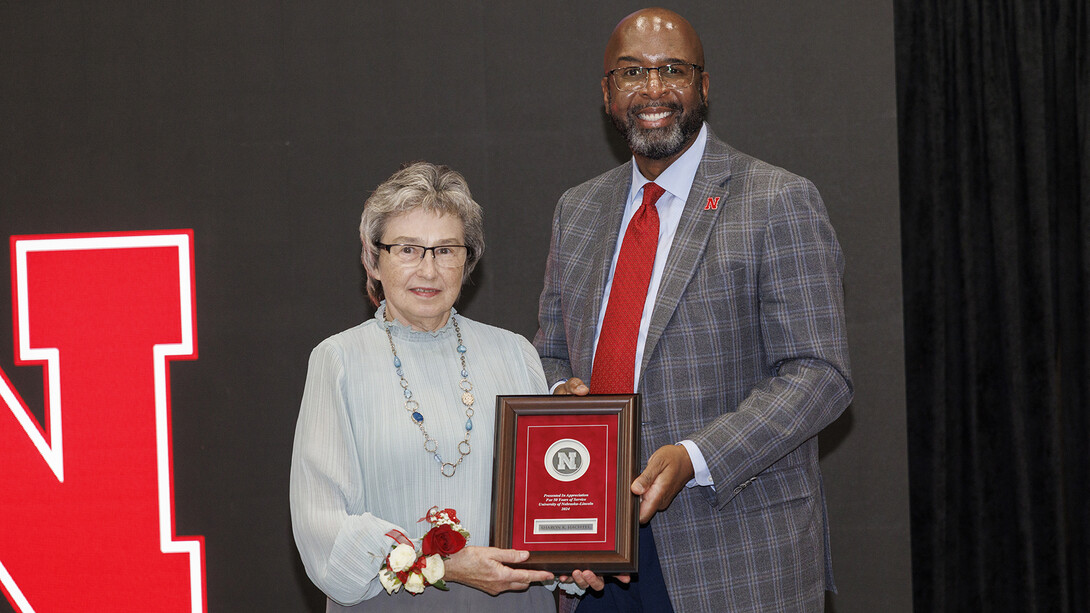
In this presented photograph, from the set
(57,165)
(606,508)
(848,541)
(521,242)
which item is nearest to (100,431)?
(57,165)

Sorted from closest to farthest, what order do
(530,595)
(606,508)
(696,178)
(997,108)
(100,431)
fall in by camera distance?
1. (606,508)
2. (530,595)
3. (696,178)
4. (997,108)
5. (100,431)

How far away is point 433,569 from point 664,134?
1089mm

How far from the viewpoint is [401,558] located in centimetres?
166

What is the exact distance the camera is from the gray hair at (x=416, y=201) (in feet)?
6.18

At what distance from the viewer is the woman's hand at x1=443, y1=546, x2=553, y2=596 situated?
1698mm

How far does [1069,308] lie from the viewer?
3.39 m

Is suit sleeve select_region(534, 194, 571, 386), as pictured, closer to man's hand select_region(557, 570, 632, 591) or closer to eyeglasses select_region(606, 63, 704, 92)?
eyeglasses select_region(606, 63, 704, 92)

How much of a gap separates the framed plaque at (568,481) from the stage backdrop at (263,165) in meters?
1.68

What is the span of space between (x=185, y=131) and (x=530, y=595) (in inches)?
95.9

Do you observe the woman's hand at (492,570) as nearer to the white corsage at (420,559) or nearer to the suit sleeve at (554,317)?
the white corsage at (420,559)

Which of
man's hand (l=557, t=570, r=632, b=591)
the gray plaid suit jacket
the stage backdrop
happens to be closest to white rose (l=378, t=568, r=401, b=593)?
man's hand (l=557, t=570, r=632, b=591)

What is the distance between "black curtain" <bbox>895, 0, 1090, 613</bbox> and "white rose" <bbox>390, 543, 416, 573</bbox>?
2322 millimetres

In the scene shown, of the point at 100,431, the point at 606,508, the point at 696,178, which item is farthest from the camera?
the point at 100,431

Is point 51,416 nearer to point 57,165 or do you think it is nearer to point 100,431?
point 100,431
